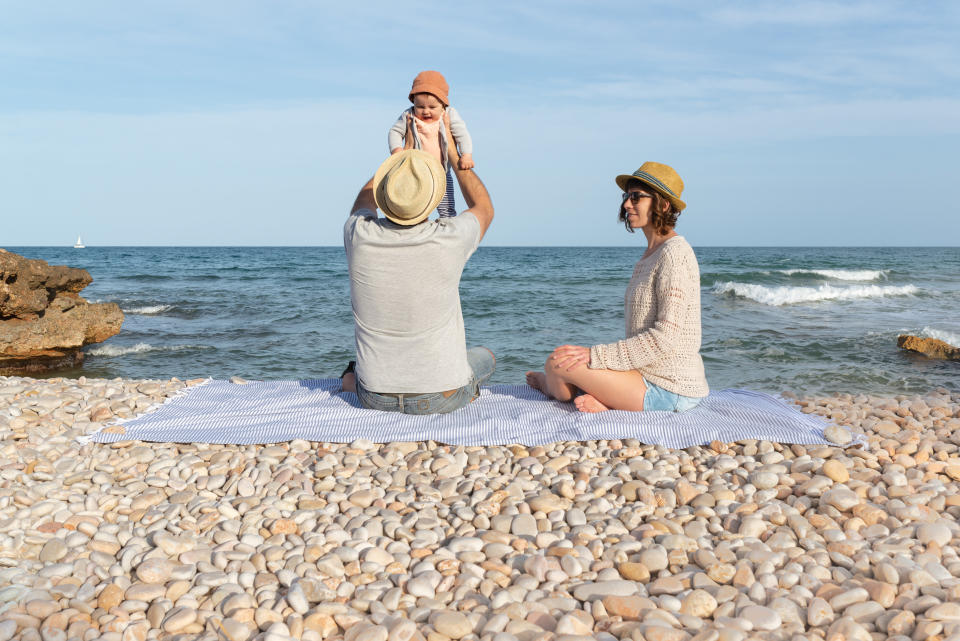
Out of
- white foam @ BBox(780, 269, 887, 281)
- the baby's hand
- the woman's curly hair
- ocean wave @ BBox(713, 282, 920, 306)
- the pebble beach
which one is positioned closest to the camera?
the pebble beach

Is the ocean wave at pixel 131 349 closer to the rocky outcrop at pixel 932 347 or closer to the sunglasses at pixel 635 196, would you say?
the sunglasses at pixel 635 196

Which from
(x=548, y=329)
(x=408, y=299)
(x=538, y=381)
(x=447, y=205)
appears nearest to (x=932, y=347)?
→ (x=548, y=329)

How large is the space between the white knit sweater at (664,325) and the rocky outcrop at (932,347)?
628 centimetres

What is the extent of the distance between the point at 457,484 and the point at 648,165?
2121 millimetres

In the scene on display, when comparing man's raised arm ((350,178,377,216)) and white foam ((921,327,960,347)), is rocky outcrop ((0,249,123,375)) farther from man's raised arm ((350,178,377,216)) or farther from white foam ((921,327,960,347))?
white foam ((921,327,960,347))

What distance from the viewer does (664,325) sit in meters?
4.04

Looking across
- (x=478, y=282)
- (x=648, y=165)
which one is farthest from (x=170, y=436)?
(x=478, y=282)

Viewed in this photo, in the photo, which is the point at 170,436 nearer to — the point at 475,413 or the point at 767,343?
the point at 475,413

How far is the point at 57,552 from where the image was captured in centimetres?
284

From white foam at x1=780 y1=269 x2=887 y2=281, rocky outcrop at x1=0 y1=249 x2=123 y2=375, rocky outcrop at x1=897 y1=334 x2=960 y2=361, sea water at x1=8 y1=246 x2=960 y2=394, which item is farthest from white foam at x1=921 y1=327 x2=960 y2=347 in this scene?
white foam at x1=780 y1=269 x2=887 y2=281

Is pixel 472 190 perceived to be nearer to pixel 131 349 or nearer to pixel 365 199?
pixel 365 199

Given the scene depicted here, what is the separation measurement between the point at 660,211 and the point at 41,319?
8.84 m

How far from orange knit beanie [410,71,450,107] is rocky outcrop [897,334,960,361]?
25.2ft

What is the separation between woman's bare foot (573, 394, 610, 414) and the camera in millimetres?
4316
